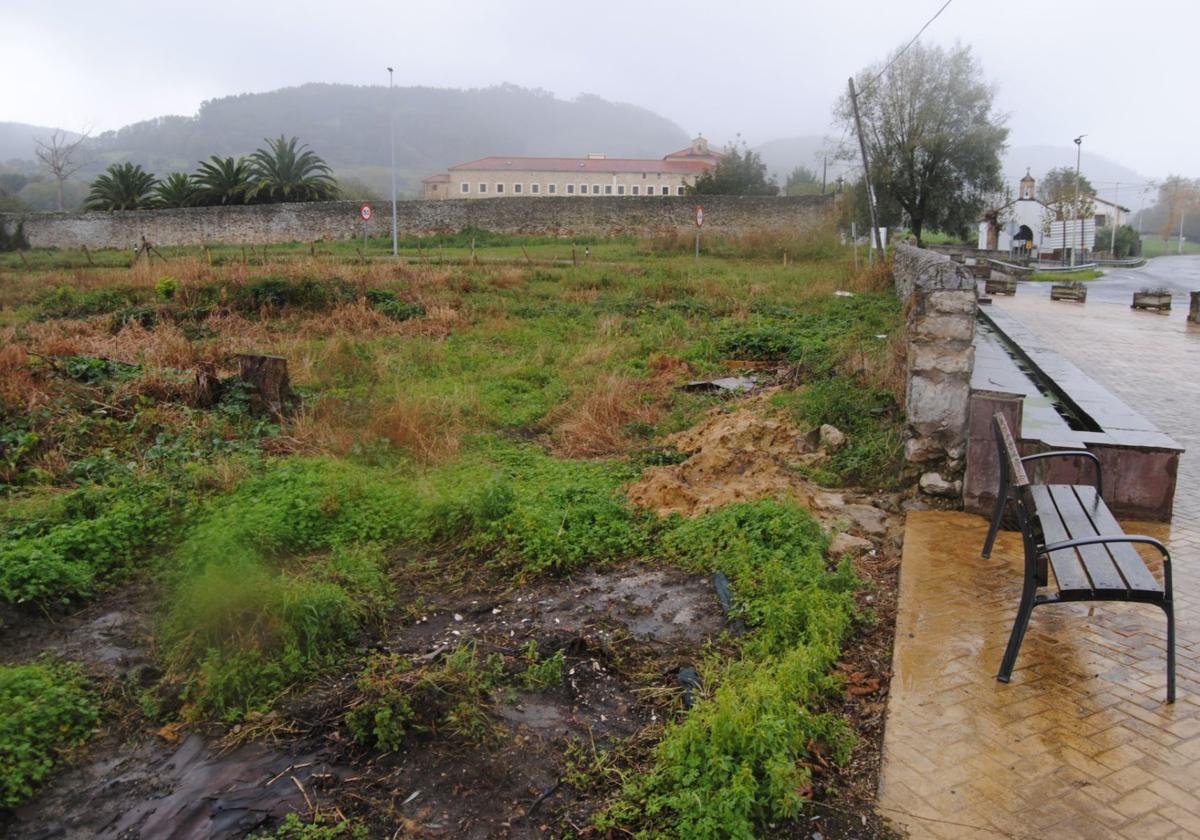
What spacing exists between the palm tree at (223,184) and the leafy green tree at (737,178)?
26.3 m

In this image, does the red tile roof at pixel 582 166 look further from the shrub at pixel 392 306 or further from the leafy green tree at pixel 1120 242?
the shrub at pixel 392 306

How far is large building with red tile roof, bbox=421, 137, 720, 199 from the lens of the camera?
80062 millimetres

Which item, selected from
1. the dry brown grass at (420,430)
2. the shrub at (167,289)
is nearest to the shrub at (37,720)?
the dry brown grass at (420,430)

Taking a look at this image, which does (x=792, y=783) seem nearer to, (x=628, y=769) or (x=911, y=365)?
(x=628, y=769)

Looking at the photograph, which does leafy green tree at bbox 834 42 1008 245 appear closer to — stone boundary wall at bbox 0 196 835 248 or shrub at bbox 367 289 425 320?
stone boundary wall at bbox 0 196 835 248

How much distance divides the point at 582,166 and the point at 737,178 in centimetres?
3016

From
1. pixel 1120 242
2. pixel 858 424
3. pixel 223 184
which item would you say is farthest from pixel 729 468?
pixel 1120 242

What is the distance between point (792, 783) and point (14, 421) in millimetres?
7371

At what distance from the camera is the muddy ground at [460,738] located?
291 centimetres

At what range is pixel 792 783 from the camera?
281 cm

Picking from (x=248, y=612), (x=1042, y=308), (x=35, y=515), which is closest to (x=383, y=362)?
(x=35, y=515)

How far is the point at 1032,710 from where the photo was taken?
328 centimetres

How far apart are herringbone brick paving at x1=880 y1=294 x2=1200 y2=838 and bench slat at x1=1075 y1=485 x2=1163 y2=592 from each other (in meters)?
0.43

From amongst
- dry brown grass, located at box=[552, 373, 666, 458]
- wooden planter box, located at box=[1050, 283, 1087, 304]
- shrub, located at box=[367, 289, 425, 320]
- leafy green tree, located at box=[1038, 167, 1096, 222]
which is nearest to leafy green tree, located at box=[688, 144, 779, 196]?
leafy green tree, located at box=[1038, 167, 1096, 222]
